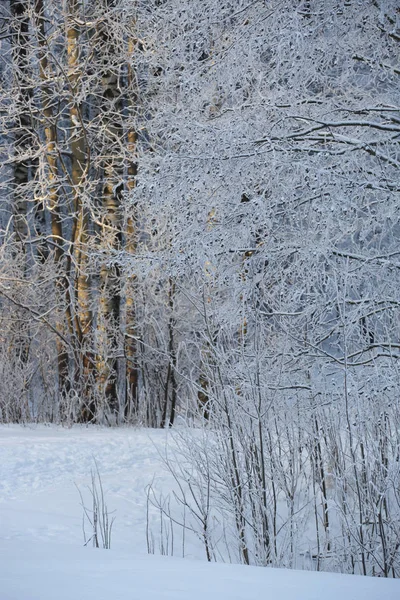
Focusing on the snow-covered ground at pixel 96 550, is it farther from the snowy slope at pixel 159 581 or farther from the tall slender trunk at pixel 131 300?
the tall slender trunk at pixel 131 300

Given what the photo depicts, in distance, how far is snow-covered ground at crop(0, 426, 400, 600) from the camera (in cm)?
234

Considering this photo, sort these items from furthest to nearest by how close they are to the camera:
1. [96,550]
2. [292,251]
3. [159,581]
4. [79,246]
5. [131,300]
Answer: [79,246] < [131,300] < [292,251] < [96,550] < [159,581]

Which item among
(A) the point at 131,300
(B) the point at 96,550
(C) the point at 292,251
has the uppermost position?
(A) the point at 131,300

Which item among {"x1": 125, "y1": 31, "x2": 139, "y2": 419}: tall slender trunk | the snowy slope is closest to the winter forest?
the snowy slope

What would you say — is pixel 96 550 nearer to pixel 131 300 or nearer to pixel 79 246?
pixel 131 300

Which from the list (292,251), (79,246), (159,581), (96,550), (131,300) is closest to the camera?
(159,581)

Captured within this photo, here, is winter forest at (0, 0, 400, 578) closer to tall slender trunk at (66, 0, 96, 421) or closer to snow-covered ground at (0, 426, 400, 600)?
snow-covered ground at (0, 426, 400, 600)

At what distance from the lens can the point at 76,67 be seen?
11531 mm

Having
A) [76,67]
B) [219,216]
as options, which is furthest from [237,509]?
[76,67]

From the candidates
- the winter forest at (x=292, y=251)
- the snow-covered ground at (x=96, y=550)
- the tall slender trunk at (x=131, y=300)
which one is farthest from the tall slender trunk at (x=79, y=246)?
the winter forest at (x=292, y=251)

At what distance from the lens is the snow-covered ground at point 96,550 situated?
234 centimetres

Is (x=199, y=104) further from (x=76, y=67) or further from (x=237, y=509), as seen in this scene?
(x=237, y=509)

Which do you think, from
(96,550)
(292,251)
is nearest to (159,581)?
(96,550)

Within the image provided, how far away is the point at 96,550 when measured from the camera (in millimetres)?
3105
